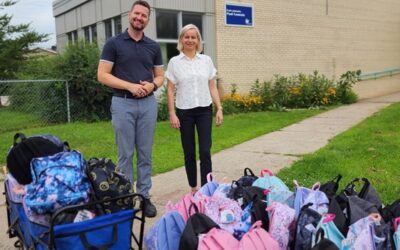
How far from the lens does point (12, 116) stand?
1231 centimetres

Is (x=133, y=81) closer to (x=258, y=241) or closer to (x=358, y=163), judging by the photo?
(x=258, y=241)

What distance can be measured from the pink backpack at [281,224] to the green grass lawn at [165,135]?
3595mm

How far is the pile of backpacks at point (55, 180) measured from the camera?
8.64ft

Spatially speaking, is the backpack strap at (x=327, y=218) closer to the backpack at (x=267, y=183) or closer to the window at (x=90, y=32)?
the backpack at (x=267, y=183)

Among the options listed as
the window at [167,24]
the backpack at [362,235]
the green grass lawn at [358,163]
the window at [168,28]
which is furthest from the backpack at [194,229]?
the window at [167,24]

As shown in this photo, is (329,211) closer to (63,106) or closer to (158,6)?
(63,106)

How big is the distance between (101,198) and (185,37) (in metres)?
2.26

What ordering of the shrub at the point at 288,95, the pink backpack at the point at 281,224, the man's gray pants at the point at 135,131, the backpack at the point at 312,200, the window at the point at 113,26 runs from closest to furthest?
the pink backpack at the point at 281,224 < the backpack at the point at 312,200 < the man's gray pants at the point at 135,131 < the shrub at the point at 288,95 < the window at the point at 113,26

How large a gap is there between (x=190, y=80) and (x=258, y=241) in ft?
7.54

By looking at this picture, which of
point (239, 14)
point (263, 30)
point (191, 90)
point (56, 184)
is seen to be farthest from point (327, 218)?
point (263, 30)

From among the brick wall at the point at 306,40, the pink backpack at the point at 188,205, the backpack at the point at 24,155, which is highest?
the brick wall at the point at 306,40

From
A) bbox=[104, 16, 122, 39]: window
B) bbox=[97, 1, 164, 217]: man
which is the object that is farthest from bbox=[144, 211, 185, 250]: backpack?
bbox=[104, 16, 122, 39]: window

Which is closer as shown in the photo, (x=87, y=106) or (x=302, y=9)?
(x=87, y=106)

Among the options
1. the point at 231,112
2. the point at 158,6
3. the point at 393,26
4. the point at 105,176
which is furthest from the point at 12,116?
the point at 393,26
